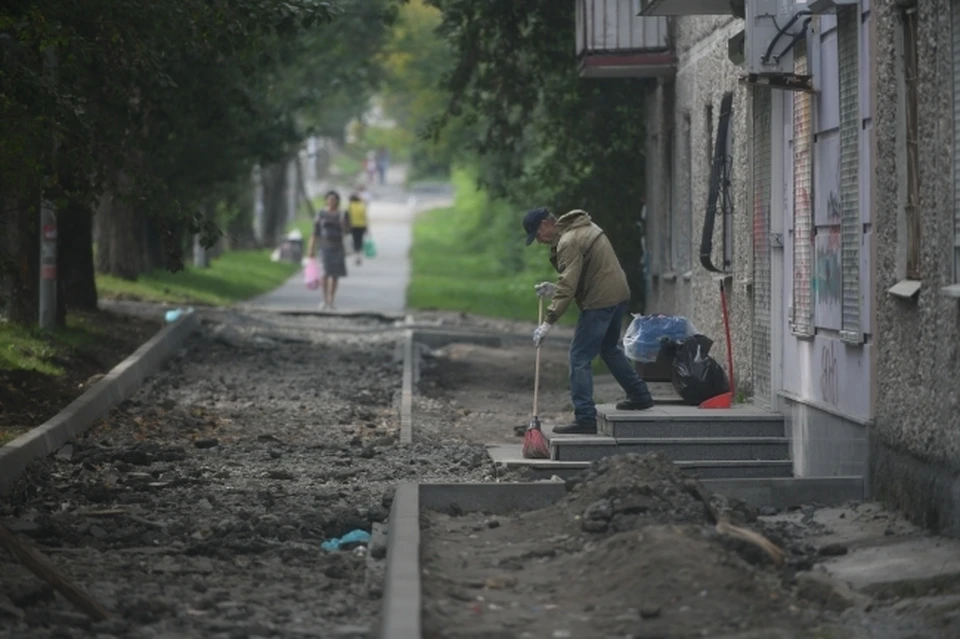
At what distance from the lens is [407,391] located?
67.3 ft

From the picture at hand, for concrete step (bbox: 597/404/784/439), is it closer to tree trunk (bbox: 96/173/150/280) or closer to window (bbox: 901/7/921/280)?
window (bbox: 901/7/921/280)

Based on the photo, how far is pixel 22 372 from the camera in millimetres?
18781

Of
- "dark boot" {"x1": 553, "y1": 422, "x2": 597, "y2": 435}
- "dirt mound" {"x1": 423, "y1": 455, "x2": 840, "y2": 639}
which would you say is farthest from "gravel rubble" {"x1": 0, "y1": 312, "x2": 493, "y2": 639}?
"dark boot" {"x1": 553, "y1": 422, "x2": 597, "y2": 435}

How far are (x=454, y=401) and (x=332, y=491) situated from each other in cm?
803

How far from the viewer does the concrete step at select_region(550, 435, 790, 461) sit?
1397 cm

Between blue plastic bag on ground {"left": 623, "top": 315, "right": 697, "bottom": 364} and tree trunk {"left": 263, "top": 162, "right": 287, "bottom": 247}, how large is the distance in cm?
4327

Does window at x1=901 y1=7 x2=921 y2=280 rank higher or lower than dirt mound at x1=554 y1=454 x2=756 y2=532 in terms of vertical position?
higher

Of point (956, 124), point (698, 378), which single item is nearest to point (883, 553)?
point (956, 124)

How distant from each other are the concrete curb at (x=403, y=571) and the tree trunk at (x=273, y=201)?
4838 centimetres

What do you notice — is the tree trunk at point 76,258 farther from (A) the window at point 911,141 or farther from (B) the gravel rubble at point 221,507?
(A) the window at point 911,141

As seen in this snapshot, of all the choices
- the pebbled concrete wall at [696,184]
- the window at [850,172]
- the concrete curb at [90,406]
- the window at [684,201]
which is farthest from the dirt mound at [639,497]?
the window at [684,201]

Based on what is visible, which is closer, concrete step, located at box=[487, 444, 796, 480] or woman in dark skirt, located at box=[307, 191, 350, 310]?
concrete step, located at box=[487, 444, 796, 480]

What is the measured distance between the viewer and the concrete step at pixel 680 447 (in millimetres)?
13969

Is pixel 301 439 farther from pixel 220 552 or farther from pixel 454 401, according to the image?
pixel 220 552
